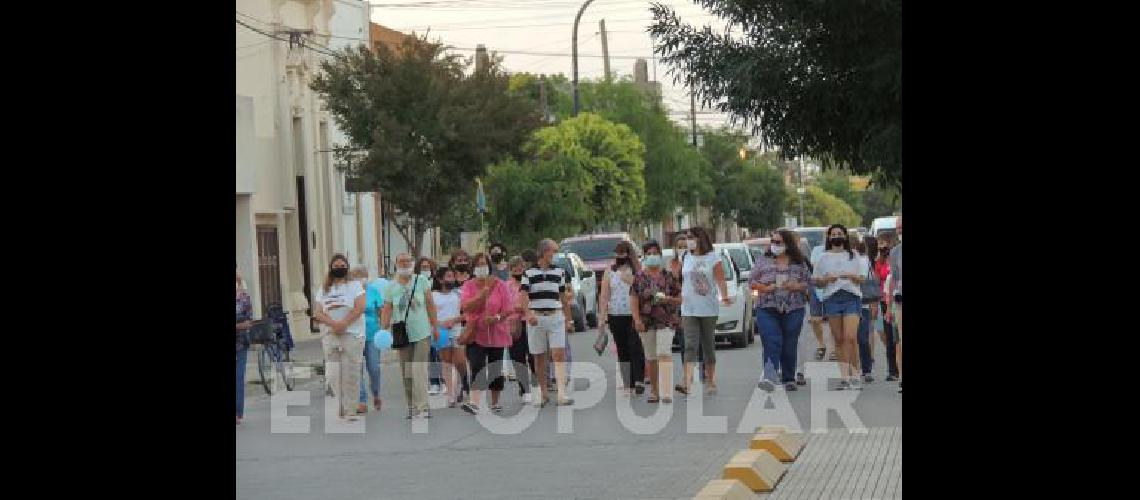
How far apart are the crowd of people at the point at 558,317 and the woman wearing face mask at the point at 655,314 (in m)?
0.01

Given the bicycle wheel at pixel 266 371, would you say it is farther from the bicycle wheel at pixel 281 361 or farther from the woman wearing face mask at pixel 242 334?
the woman wearing face mask at pixel 242 334

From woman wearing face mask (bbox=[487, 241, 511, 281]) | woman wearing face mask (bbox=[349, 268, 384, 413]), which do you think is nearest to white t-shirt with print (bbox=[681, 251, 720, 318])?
woman wearing face mask (bbox=[487, 241, 511, 281])

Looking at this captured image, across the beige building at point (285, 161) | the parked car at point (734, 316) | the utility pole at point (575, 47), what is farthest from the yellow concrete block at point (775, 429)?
the utility pole at point (575, 47)

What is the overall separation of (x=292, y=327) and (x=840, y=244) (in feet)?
75.5

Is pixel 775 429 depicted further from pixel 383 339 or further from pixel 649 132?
pixel 649 132

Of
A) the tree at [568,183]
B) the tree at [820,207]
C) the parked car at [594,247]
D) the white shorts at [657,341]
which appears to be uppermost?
A: the tree at [820,207]

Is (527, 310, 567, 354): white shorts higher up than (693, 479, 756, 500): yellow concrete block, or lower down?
higher up

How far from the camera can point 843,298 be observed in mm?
19656

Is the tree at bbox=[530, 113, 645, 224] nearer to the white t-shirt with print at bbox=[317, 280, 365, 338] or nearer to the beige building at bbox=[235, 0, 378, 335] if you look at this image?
the beige building at bbox=[235, 0, 378, 335]

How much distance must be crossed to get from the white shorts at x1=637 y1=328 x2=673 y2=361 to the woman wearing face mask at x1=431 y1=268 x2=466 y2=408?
1928 mm

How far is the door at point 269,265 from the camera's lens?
40062mm

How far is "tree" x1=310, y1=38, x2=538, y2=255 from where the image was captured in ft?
140

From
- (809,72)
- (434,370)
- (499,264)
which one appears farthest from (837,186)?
(809,72)
